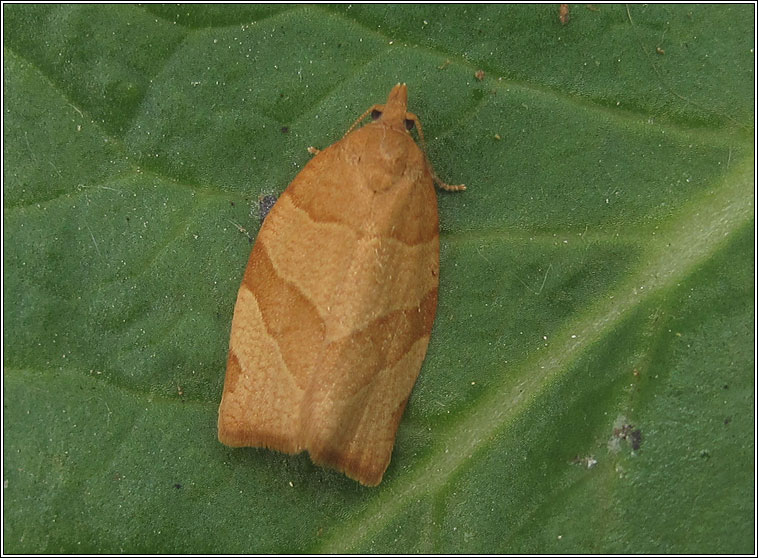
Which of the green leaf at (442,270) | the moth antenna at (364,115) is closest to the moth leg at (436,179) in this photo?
the green leaf at (442,270)

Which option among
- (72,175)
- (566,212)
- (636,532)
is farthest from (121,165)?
(636,532)

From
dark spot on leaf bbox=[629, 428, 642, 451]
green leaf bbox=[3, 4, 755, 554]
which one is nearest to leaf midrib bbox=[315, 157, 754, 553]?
green leaf bbox=[3, 4, 755, 554]

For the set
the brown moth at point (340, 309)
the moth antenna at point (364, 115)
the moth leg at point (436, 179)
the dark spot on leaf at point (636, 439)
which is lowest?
the dark spot on leaf at point (636, 439)

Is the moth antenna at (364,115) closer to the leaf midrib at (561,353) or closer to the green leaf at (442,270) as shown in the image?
the green leaf at (442,270)

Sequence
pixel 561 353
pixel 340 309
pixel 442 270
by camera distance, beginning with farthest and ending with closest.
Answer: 1. pixel 442 270
2. pixel 561 353
3. pixel 340 309

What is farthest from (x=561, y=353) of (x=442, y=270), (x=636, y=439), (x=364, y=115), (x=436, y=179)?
(x=364, y=115)

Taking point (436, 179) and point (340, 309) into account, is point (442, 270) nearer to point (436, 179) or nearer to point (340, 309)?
point (436, 179)

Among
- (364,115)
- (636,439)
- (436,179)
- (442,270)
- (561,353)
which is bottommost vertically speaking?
(636,439)

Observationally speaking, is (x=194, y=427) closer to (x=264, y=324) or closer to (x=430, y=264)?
(x=264, y=324)
